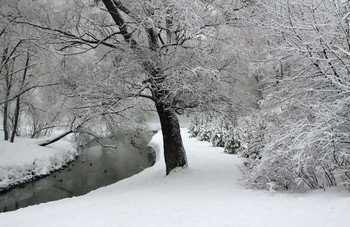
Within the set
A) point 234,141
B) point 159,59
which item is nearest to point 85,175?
point 234,141

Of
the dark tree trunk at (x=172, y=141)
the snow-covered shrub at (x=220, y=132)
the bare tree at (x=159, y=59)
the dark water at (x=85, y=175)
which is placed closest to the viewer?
the bare tree at (x=159, y=59)

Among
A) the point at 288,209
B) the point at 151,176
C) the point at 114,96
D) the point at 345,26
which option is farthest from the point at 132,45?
the point at 288,209

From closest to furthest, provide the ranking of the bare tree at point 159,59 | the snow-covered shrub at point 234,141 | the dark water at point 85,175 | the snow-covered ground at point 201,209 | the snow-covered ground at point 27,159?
the snow-covered ground at point 201,209 → the bare tree at point 159,59 → the dark water at point 85,175 → the snow-covered shrub at point 234,141 → the snow-covered ground at point 27,159

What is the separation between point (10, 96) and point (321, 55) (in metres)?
15.5

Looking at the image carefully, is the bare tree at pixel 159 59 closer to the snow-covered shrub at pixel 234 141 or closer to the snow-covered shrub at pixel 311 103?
the snow-covered shrub at pixel 311 103

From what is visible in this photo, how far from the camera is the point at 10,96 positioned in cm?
1648

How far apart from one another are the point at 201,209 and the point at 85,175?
1084cm

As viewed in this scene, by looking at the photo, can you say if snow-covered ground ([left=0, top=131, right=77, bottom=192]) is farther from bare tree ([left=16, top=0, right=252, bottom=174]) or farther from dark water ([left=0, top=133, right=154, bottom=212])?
bare tree ([left=16, top=0, right=252, bottom=174])

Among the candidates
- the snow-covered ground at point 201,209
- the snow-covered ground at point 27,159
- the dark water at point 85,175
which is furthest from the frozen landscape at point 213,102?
→ the snow-covered ground at point 27,159

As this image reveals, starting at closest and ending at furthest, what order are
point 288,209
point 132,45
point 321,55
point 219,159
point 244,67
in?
1. point 288,209
2. point 321,55
3. point 132,45
4. point 244,67
5. point 219,159

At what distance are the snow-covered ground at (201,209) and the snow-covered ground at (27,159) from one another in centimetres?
840

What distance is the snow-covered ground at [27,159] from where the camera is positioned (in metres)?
14.2

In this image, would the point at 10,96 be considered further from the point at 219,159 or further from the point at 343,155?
the point at 343,155

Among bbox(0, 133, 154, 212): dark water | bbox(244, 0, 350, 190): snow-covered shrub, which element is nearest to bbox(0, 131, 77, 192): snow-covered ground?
bbox(0, 133, 154, 212): dark water
